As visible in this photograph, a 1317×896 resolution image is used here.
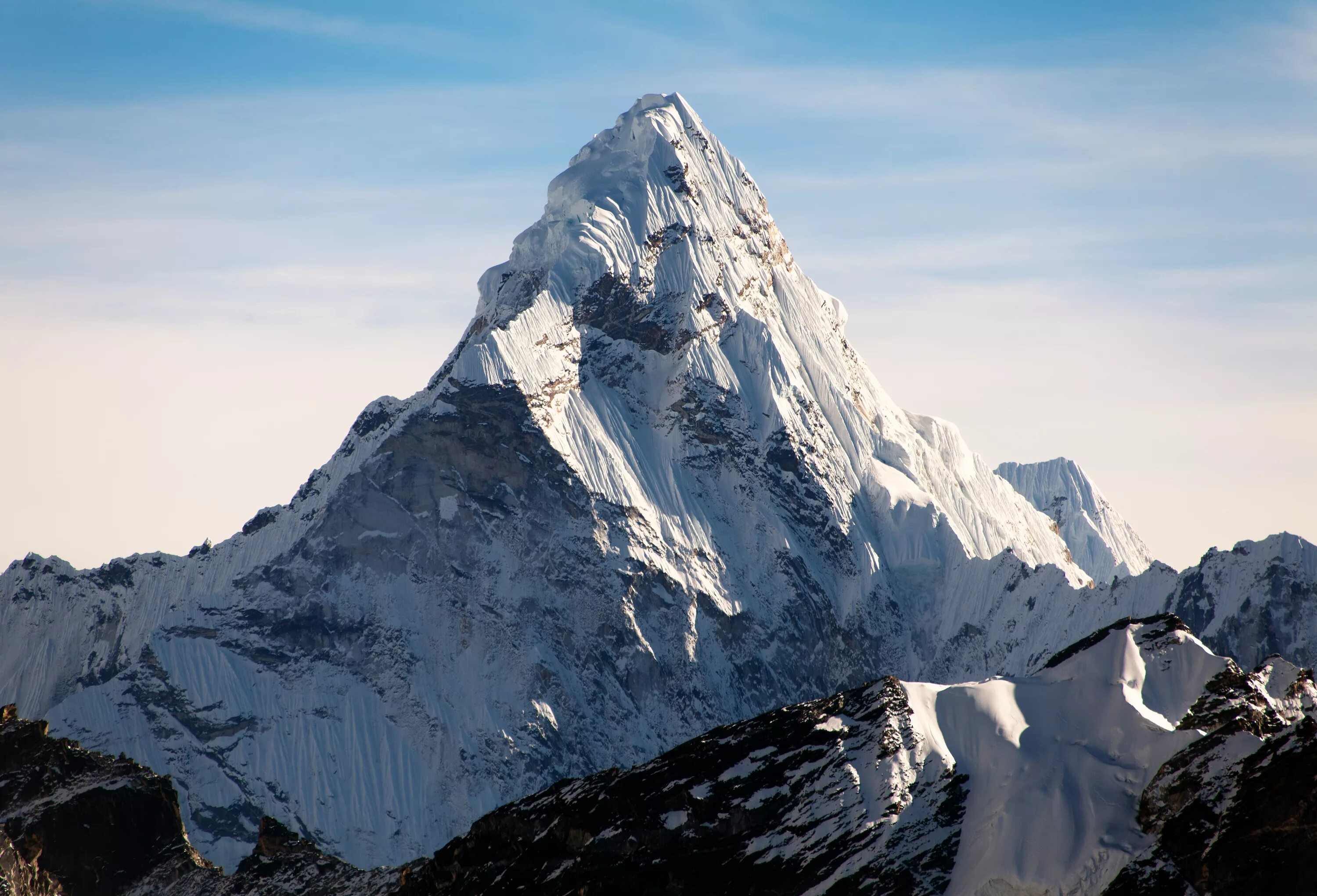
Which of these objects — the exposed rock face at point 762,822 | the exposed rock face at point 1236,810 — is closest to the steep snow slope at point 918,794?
the exposed rock face at point 762,822

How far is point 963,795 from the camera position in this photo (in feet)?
550

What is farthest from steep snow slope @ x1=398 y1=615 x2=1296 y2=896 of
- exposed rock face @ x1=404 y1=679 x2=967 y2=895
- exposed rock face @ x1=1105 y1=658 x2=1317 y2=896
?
exposed rock face @ x1=1105 y1=658 x2=1317 y2=896

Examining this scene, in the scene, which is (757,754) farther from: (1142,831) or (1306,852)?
(1306,852)

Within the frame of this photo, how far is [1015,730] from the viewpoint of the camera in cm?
17400

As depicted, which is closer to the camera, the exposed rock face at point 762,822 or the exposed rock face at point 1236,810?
the exposed rock face at point 1236,810

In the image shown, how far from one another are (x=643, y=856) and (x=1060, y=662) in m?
44.6

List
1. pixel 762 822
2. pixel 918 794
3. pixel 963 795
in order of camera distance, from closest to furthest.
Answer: pixel 963 795 < pixel 918 794 < pixel 762 822

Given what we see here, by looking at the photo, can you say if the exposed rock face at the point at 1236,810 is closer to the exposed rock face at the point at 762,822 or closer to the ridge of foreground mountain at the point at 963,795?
the ridge of foreground mountain at the point at 963,795

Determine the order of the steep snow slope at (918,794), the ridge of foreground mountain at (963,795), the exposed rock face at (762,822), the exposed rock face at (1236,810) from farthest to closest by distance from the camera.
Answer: the exposed rock face at (762,822) < the steep snow slope at (918,794) < the ridge of foreground mountain at (963,795) < the exposed rock face at (1236,810)

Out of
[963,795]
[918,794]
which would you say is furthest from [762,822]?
[963,795]

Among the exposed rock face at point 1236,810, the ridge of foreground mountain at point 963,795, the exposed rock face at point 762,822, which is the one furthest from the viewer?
the exposed rock face at point 762,822

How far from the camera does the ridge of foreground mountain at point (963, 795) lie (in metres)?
147

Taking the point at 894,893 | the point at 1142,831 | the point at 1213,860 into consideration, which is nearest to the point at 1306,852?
the point at 1213,860

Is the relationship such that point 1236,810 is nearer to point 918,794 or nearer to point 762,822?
point 918,794
